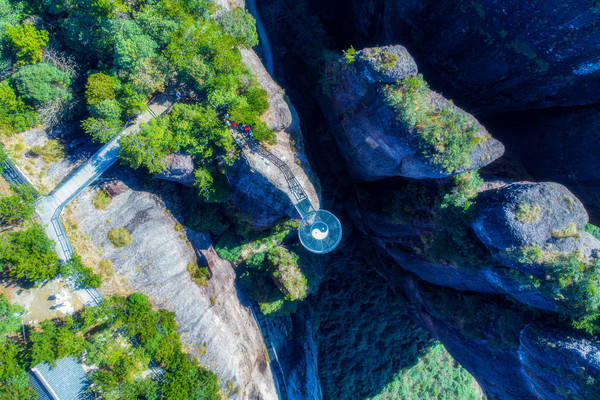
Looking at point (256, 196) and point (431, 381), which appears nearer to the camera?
point (256, 196)

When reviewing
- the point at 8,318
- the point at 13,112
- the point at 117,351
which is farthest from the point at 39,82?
the point at 117,351

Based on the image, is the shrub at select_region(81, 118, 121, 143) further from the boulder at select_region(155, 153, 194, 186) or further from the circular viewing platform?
the circular viewing platform

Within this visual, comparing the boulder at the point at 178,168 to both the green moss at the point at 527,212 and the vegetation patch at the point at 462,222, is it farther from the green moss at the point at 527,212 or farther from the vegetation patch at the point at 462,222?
the green moss at the point at 527,212

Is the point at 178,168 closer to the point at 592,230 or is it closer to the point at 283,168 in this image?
the point at 283,168

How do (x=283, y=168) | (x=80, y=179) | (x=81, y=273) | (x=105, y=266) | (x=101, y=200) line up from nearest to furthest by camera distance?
(x=81, y=273) → (x=80, y=179) → (x=105, y=266) → (x=101, y=200) → (x=283, y=168)

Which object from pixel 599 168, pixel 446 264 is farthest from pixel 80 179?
pixel 599 168

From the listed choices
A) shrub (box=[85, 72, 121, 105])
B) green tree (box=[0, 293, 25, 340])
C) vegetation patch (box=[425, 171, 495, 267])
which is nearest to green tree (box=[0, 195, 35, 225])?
green tree (box=[0, 293, 25, 340])

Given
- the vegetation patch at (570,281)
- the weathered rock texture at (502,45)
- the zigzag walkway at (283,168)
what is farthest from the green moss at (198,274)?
the weathered rock texture at (502,45)
